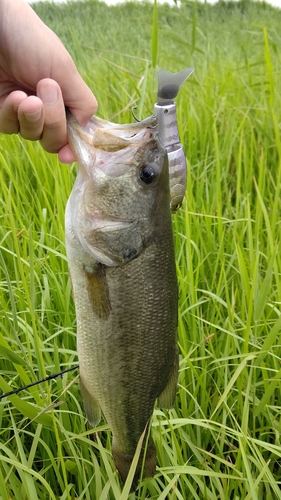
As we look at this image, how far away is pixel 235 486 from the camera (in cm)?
132

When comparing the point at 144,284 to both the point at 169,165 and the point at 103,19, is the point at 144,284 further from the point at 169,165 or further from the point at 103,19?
the point at 103,19

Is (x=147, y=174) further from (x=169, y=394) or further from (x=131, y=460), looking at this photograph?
(x=131, y=460)

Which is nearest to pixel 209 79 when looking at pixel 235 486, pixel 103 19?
pixel 235 486

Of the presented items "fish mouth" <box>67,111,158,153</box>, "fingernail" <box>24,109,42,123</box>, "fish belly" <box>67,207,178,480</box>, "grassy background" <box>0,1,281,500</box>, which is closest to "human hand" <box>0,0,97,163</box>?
"fingernail" <box>24,109,42,123</box>

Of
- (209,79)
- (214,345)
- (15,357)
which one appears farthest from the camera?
(209,79)

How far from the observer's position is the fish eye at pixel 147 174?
1.17 m

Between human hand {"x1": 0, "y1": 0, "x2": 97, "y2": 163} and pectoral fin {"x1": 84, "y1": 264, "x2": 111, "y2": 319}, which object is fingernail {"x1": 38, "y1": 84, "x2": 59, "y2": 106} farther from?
pectoral fin {"x1": 84, "y1": 264, "x2": 111, "y2": 319}

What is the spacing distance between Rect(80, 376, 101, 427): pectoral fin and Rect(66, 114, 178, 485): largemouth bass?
2cm

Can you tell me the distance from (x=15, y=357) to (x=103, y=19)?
9205 millimetres

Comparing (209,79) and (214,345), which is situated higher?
(209,79)

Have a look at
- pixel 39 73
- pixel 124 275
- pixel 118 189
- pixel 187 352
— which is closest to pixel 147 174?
pixel 118 189

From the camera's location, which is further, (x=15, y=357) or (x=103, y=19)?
(x=103, y=19)

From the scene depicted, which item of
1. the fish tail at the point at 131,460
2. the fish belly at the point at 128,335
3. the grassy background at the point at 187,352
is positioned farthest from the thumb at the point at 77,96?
the fish tail at the point at 131,460

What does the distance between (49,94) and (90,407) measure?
2.53 feet
